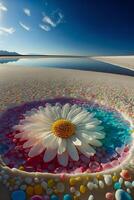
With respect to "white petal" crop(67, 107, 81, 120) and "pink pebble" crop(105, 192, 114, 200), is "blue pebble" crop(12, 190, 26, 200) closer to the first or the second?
"pink pebble" crop(105, 192, 114, 200)

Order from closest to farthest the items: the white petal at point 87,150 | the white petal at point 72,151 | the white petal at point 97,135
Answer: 1. the white petal at point 72,151
2. the white petal at point 87,150
3. the white petal at point 97,135

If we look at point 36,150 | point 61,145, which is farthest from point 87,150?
point 36,150

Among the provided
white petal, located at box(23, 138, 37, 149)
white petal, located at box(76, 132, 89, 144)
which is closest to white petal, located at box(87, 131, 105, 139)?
white petal, located at box(76, 132, 89, 144)

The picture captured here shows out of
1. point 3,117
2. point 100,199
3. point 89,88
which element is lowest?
point 89,88

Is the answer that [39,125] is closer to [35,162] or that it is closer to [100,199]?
[35,162]

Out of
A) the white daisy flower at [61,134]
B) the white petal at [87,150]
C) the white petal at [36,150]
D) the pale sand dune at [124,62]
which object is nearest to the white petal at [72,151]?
the white daisy flower at [61,134]

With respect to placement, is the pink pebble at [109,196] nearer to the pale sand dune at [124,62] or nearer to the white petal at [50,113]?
the white petal at [50,113]

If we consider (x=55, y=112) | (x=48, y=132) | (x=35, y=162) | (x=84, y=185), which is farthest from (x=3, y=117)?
(x=84, y=185)
